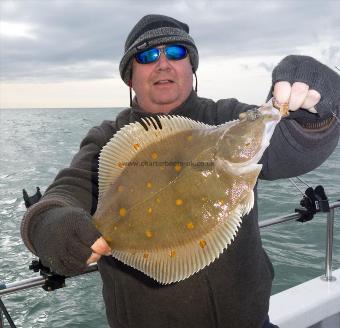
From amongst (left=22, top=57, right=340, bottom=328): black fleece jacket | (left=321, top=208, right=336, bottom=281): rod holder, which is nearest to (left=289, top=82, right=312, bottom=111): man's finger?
(left=22, top=57, right=340, bottom=328): black fleece jacket

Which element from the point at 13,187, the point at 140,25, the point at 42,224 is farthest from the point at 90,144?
the point at 13,187

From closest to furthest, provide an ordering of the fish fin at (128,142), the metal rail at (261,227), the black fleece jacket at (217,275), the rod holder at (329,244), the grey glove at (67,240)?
the grey glove at (67,240), the fish fin at (128,142), the black fleece jacket at (217,275), the metal rail at (261,227), the rod holder at (329,244)

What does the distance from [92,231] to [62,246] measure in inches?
6.1

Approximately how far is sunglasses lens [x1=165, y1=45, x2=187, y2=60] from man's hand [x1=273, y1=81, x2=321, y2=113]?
98 cm

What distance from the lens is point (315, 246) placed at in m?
8.59

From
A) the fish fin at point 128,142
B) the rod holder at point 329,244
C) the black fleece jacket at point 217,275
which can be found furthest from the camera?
the rod holder at point 329,244

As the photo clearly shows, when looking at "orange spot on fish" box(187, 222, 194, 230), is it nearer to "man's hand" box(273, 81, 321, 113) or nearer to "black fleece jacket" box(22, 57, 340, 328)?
"black fleece jacket" box(22, 57, 340, 328)

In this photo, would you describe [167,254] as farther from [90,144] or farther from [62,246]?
[90,144]

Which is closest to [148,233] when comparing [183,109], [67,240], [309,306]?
[67,240]

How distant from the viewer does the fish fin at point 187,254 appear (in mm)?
1892

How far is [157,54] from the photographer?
2.65 meters

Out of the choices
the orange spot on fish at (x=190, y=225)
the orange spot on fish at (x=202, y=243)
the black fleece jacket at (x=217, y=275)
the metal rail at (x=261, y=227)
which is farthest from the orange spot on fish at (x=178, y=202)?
the metal rail at (x=261, y=227)

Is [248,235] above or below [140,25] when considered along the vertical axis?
below

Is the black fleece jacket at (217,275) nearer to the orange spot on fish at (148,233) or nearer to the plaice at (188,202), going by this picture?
the plaice at (188,202)
